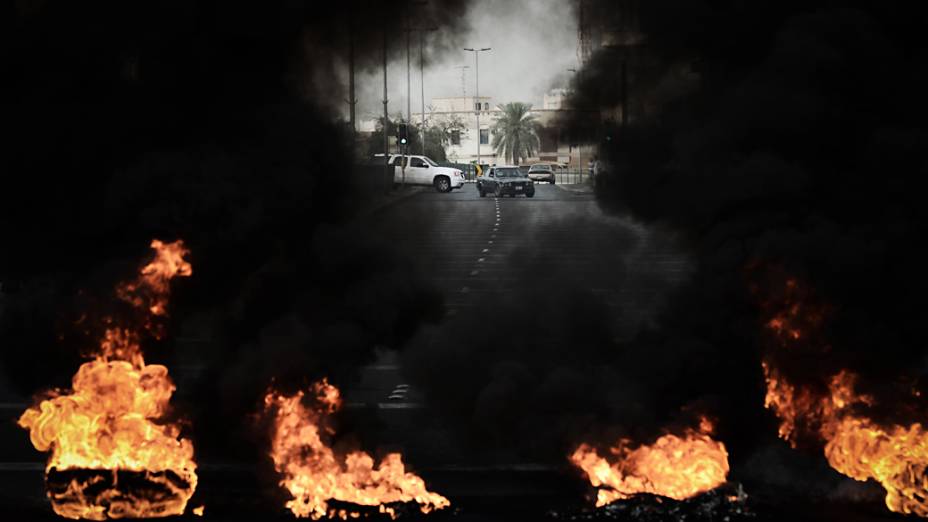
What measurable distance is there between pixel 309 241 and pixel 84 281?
1581mm

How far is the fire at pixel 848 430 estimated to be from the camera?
830cm

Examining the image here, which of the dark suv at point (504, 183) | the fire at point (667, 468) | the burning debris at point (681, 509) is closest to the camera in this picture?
the burning debris at point (681, 509)

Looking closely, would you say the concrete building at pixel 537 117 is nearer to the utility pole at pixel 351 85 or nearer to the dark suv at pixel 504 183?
the utility pole at pixel 351 85

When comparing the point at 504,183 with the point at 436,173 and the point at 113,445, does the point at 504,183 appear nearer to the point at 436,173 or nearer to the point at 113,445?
the point at 436,173

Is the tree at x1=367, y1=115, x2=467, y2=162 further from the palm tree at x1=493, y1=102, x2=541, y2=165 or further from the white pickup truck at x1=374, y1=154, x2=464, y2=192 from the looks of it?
the white pickup truck at x1=374, y1=154, x2=464, y2=192

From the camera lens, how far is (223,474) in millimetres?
9664

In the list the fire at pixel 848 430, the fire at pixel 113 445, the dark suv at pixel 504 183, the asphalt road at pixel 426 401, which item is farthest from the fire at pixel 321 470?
the dark suv at pixel 504 183

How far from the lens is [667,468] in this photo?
27.8ft

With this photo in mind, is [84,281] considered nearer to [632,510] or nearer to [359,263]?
[359,263]

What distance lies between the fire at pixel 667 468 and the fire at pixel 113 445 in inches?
107

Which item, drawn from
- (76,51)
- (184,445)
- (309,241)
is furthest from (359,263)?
(76,51)

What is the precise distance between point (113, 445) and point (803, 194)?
4.70m

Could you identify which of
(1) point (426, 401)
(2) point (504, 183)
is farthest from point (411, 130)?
(2) point (504, 183)

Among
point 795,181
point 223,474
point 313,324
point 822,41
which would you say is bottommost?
point 223,474
